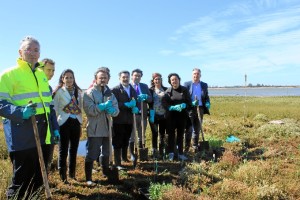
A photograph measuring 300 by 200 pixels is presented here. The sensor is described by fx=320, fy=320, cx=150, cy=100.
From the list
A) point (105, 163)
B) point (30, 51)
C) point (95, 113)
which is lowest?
point (105, 163)

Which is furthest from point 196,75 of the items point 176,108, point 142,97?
point 142,97

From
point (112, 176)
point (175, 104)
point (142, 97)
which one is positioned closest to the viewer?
point (112, 176)

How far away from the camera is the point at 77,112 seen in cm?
646

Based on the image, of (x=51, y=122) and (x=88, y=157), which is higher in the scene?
(x=51, y=122)

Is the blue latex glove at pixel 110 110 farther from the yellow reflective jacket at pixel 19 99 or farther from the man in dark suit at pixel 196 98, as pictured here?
the man in dark suit at pixel 196 98

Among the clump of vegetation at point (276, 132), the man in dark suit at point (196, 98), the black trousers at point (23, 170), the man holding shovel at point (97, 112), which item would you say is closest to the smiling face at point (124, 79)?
the man holding shovel at point (97, 112)

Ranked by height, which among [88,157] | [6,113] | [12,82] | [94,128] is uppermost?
[12,82]

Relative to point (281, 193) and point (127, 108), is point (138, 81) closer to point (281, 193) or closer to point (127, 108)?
point (127, 108)

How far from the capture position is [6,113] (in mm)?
4156

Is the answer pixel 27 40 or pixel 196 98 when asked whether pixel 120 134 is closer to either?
pixel 196 98

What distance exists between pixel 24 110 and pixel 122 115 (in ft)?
12.0

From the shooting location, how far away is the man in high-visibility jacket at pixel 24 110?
427 cm

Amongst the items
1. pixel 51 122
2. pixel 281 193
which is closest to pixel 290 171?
pixel 281 193

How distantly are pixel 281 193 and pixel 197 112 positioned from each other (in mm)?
4325
